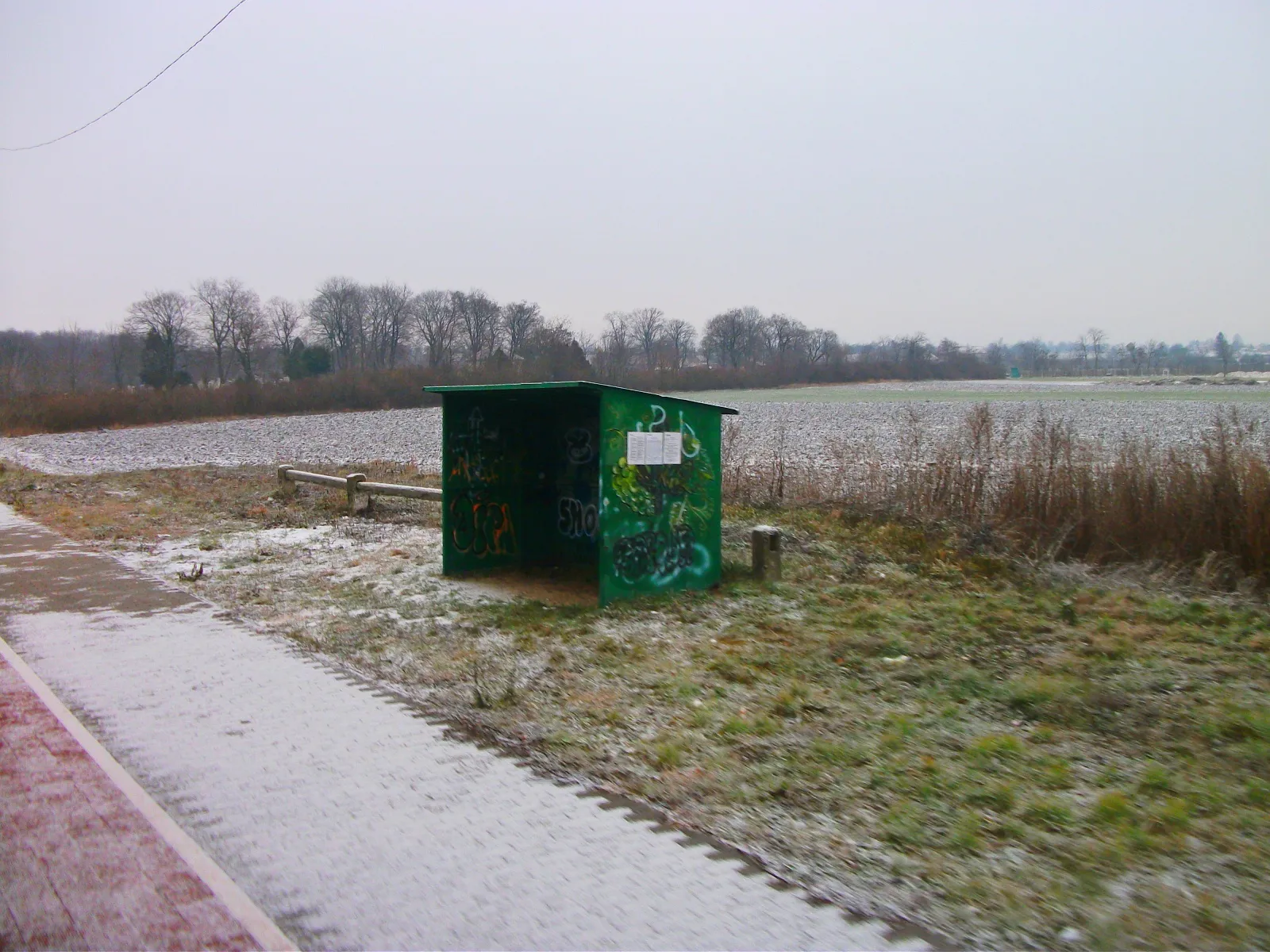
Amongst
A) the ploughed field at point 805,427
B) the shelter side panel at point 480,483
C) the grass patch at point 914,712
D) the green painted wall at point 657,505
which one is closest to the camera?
the grass patch at point 914,712

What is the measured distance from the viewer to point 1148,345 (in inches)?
1970

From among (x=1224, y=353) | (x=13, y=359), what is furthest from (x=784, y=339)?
(x=13, y=359)

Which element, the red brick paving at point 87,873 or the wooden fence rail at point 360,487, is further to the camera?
the wooden fence rail at point 360,487

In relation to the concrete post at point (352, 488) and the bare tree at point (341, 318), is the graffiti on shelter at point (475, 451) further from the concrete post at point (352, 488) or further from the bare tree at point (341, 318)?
the bare tree at point (341, 318)

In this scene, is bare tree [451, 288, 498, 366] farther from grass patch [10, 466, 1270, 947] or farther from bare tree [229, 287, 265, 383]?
grass patch [10, 466, 1270, 947]

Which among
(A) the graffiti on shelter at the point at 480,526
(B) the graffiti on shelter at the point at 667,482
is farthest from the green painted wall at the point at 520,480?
(B) the graffiti on shelter at the point at 667,482

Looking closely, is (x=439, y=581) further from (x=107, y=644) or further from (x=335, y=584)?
(x=107, y=644)

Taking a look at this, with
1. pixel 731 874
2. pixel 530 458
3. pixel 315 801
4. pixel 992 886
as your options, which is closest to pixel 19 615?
pixel 530 458

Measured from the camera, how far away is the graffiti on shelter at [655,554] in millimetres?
8867

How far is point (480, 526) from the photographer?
1082 centimetres

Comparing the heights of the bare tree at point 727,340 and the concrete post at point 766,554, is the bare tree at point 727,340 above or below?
above

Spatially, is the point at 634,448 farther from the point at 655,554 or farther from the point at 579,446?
the point at 579,446

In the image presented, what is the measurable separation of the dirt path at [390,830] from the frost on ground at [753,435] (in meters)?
11.4

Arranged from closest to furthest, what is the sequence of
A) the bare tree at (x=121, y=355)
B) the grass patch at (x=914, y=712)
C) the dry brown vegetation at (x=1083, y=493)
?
the grass patch at (x=914, y=712) < the dry brown vegetation at (x=1083, y=493) < the bare tree at (x=121, y=355)
